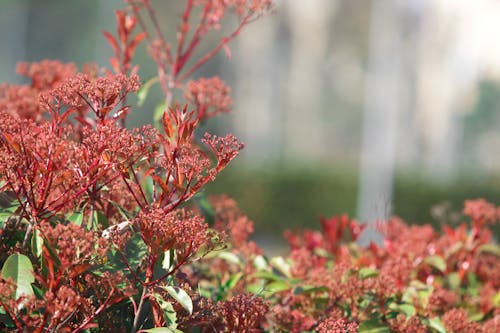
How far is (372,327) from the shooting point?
5.10 feet

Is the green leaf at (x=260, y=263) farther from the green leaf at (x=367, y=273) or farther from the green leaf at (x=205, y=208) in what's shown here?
the green leaf at (x=367, y=273)

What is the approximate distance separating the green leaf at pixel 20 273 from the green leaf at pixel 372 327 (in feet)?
2.15

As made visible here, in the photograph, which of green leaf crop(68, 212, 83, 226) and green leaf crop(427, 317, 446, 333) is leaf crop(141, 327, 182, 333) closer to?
green leaf crop(68, 212, 83, 226)

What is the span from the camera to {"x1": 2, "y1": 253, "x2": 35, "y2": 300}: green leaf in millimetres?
1157

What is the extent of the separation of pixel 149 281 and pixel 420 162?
20662 mm

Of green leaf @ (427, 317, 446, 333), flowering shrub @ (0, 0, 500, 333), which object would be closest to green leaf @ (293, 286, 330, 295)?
flowering shrub @ (0, 0, 500, 333)

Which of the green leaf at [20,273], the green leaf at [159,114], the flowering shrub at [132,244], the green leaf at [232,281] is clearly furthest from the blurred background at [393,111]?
the green leaf at [20,273]

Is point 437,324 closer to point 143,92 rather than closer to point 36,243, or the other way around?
point 36,243

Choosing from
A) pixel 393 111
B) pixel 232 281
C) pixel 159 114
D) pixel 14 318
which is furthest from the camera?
pixel 393 111

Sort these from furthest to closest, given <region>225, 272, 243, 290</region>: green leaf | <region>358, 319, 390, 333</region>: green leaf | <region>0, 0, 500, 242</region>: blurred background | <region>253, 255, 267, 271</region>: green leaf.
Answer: <region>0, 0, 500, 242</region>: blurred background
<region>253, 255, 267, 271</region>: green leaf
<region>225, 272, 243, 290</region>: green leaf
<region>358, 319, 390, 333</region>: green leaf

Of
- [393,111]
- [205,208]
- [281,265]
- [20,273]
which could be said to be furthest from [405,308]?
[393,111]

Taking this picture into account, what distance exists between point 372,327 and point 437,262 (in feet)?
1.69

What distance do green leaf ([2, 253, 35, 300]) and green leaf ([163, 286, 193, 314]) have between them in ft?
0.64

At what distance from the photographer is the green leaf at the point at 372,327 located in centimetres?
154
